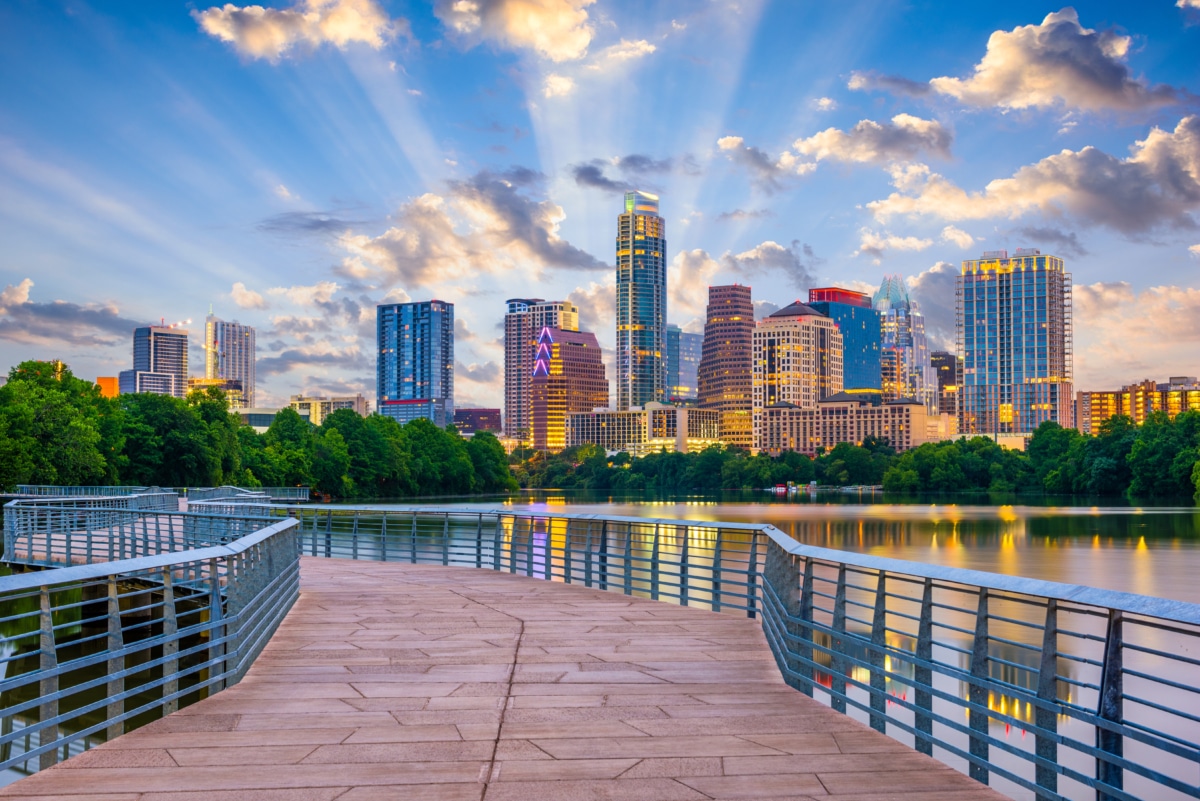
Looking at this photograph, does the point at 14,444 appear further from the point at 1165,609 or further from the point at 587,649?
the point at 1165,609

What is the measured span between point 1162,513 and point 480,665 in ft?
296

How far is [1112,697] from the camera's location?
517 centimetres

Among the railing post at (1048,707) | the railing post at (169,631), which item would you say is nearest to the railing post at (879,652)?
the railing post at (1048,707)

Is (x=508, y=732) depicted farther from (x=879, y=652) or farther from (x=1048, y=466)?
(x=1048, y=466)

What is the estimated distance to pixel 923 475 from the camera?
6344 inches

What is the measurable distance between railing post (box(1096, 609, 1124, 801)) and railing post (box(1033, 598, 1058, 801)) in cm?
26

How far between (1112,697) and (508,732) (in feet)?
13.2

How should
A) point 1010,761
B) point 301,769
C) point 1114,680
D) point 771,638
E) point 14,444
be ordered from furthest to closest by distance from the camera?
point 14,444, point 1010,761, point 771,638, point 301,769, point 1114,680

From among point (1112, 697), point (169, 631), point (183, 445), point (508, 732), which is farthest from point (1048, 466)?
point (1112, 697)

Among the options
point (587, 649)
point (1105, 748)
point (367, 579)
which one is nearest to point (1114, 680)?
point (1105, 748)

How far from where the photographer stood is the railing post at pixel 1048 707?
563cm

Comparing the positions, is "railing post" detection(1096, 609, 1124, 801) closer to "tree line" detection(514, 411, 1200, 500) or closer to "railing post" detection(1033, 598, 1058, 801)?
"railing post" detection(1033, 598, 1058, 801)

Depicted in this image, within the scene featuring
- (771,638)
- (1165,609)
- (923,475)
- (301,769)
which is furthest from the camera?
(923,475)

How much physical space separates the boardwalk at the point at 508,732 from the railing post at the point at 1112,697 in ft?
2.75
